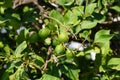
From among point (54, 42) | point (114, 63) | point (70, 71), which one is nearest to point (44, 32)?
point (54, 42)

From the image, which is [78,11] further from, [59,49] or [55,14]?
[59,49]

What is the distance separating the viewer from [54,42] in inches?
50.6

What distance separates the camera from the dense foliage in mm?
1257

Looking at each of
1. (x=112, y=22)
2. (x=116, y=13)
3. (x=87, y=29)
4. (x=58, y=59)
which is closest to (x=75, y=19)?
(x=87, y=29)

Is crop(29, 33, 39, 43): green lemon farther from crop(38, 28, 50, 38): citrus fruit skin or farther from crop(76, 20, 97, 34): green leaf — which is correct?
crop(76, 20, 97, 34): green leaf

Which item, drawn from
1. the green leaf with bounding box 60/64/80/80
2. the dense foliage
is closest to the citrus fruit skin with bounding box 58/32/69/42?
the dense foliage

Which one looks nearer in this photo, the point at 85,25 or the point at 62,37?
the point at 62,37

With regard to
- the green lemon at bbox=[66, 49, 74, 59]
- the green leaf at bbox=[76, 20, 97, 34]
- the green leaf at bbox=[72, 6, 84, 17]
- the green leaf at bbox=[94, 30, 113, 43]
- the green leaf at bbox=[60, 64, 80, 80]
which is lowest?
the green leaf at bbox=[60, 64, 80, 80]

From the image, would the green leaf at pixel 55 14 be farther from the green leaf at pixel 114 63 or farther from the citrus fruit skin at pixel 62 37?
the green leaf at pixel 114 63

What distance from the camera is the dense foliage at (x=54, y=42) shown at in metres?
1.26

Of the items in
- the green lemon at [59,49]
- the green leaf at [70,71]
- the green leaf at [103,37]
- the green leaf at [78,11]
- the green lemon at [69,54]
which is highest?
the green leaf at [78,11]

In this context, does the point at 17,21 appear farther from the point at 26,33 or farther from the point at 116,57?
the point at 116,57

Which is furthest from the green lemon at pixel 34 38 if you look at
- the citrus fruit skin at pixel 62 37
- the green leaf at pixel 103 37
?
the green leaf at pixel 103 37

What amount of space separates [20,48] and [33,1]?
31 cm
